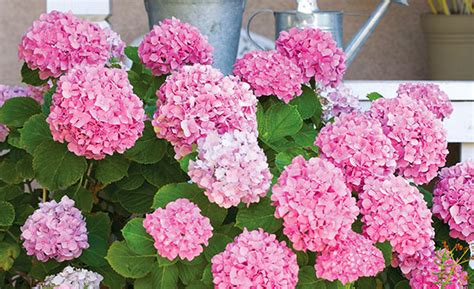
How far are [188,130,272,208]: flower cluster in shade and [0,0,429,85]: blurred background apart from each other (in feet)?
6.43

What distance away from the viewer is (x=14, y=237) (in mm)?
1389

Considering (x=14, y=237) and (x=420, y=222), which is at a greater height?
(x=420, y=222)

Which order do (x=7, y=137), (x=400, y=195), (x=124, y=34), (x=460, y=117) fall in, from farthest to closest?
1. (x=124, y=34)
2. (x=460, y=117)
3. (x=7, y=137)
4. (x=400, y=195)

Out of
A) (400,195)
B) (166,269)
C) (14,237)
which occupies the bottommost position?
(14,237)

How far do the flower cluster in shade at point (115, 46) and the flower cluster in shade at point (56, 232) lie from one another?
296 millimetres

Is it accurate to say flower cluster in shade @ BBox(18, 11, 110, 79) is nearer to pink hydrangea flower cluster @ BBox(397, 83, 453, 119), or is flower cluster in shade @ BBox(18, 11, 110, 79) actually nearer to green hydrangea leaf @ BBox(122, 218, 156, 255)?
green hydrangea leaf @ BBox(122, 218, 156, 255)

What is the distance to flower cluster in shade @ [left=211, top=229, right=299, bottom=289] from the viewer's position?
41.7 inches

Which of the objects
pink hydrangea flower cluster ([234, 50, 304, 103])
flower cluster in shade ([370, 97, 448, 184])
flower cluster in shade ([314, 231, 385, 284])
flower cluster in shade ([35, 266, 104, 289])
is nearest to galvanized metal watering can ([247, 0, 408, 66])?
pink hydrangea flower cluster ([234, 50, 304, 103])

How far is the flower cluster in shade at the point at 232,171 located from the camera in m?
1.08

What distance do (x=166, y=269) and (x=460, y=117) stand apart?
0.89 meters

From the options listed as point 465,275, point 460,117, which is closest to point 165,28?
point 465,275

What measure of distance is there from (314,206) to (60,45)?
1.55 feet

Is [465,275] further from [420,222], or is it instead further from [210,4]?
[210,4]

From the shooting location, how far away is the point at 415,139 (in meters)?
1.25
